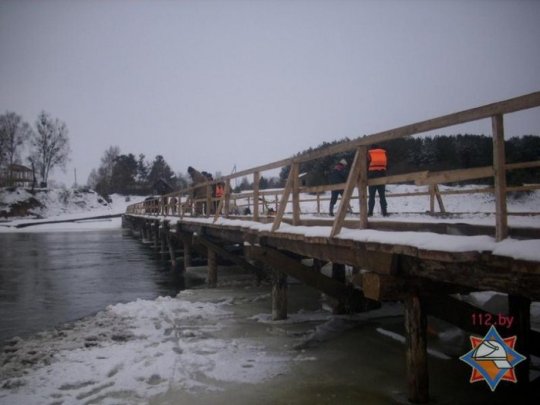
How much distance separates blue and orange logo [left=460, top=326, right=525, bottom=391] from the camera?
11.4 ft

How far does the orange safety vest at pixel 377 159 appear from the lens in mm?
7961

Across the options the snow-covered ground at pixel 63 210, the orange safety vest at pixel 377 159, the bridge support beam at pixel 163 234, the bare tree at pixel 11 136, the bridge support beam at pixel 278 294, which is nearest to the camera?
the orange safety vest at pixel 377 159

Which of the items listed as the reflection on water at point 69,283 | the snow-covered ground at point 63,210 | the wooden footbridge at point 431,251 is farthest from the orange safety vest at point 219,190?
the snow-covered ground at point 63,210

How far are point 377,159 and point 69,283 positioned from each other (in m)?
11.7

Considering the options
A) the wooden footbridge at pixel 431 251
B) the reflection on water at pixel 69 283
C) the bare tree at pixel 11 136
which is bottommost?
the reflection on water at pixel 69 283

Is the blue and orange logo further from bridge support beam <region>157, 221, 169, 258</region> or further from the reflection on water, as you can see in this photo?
bridge support beam <region>157, 221, 169, 258</region>

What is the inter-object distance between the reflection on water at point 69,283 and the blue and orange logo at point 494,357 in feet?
26.8

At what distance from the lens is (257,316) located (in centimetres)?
927

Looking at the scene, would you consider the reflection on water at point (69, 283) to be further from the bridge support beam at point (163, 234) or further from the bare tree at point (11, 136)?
the bare tree at point (11, 136)

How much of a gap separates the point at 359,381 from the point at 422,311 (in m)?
1.66

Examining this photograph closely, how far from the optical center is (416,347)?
4.50m

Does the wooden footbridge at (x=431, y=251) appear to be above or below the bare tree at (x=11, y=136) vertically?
below

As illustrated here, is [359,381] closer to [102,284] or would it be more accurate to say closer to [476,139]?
[102,284]

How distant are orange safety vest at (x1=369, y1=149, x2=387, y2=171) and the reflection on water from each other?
24.3 ft
